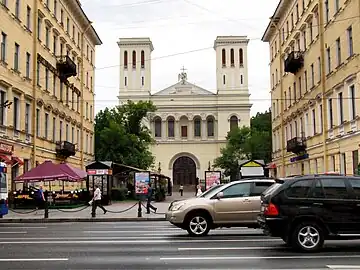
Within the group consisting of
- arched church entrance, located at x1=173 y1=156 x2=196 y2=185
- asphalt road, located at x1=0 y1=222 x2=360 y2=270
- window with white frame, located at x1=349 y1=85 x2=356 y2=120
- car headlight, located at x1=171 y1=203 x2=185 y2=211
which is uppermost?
window with white frame, located at x1=349 y1=85 x2=356 y2=120

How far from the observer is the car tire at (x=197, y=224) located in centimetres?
1686

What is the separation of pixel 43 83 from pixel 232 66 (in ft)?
195

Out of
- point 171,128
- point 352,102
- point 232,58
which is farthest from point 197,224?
point 232,58

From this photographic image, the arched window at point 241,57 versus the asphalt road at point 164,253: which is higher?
the arched window at point 241,57

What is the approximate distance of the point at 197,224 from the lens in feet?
55.5

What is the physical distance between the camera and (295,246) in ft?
41.3

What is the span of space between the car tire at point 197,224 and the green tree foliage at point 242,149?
57565 millimetres

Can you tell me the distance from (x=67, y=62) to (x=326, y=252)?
38.9 m

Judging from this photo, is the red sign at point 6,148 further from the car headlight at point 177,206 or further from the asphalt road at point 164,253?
the car headlight at point 177,206

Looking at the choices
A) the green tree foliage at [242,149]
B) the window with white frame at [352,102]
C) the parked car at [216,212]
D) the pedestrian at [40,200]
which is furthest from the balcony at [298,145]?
the parked car at [216,212]

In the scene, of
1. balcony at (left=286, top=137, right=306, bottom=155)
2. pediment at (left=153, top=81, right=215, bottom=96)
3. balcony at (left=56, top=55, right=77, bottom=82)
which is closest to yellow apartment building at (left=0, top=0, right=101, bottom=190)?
balcony at (left=56, top=55, right=77, bottom=82)

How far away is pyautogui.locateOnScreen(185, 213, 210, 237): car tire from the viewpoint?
16.9 metres

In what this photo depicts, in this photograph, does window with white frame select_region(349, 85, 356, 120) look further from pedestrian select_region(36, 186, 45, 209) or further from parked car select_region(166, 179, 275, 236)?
pedestrian select_region(36, 186, 45, 209)

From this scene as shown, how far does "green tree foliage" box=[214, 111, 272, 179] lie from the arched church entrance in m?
11.0
